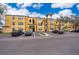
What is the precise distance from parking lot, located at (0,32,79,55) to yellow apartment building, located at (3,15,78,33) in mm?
129

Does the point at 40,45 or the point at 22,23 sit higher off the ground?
the point at 22,23

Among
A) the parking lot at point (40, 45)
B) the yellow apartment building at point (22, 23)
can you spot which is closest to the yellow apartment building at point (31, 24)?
the yellow apartment building at point (22, 23)

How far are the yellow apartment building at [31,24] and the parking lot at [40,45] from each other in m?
0.13

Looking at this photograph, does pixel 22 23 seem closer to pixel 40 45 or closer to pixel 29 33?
pixel 29 33

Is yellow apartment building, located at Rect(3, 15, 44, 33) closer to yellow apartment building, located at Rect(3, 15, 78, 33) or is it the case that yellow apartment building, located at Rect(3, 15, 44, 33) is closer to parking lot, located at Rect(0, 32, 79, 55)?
yellow apartment building, located at Rect(3, 15, 78, 33)

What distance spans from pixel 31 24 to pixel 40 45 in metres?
0.40

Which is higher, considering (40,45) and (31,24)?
(31,24)

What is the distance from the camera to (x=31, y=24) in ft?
10.4

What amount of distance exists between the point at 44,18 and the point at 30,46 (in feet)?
1.81

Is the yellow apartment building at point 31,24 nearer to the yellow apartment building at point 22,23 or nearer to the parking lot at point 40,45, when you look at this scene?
the yellow apartment building at point 22,23

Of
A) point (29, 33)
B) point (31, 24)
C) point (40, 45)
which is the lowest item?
point (40, 45)

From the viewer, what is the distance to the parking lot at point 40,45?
306cm

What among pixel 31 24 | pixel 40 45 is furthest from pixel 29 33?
pixel 40 45

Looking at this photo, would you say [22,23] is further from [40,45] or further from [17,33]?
[40,45]
